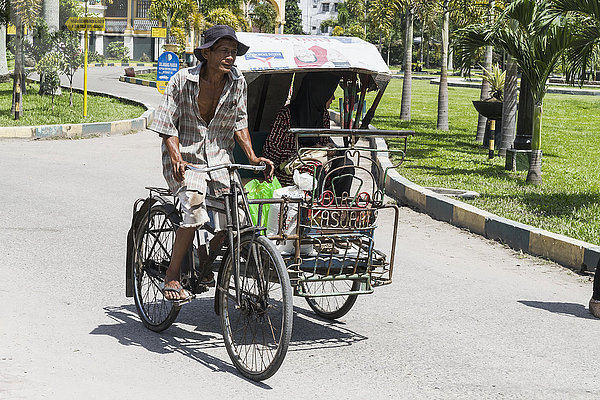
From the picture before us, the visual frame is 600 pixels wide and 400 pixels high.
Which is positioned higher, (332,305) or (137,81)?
(137,81)

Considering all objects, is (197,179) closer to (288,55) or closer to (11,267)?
(288,55)

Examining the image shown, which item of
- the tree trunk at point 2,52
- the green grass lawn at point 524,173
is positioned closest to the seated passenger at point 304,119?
the green grass lawn at point 524,173

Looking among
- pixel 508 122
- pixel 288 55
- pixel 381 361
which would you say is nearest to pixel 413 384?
pixel 381 361

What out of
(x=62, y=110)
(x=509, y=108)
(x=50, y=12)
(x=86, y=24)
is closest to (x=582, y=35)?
(x=509, y=108)

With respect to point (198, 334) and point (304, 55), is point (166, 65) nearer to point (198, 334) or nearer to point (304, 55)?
point (304, 55)

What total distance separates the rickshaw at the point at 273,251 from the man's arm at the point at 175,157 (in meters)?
0.17

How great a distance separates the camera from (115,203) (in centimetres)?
1113

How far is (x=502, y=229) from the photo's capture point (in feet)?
32.1

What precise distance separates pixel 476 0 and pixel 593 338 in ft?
59.7

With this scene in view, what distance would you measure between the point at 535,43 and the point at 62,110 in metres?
15.4

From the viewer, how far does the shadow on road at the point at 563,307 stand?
6953 mm

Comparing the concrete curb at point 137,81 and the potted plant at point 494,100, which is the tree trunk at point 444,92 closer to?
the potted plant at point 494,100

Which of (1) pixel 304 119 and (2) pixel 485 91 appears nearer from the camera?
(1) pixel 304 119

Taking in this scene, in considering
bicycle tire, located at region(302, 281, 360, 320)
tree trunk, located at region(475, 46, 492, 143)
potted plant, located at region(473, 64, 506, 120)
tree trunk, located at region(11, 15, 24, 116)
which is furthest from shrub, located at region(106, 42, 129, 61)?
bicycle tire, located at region(302, 281, 360, 320)
